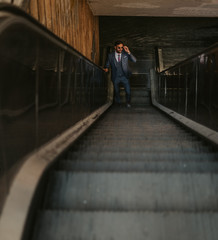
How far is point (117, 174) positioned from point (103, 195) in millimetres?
192

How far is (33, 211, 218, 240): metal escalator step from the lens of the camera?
1.57 m

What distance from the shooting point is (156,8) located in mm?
12023

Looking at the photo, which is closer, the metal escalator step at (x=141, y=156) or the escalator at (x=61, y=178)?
the escalator at (x=61, y=178)

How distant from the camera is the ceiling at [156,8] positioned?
11039 mm

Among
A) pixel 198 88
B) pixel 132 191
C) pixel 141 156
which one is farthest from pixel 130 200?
pixel 198 88

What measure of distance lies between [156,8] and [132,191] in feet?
36.8

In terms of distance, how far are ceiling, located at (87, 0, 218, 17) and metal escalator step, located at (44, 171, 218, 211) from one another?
31.7 feet

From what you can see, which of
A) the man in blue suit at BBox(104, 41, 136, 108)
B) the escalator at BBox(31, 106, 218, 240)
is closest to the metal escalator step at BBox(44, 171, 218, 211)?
the escalator at BBox(31, 106, 218, 240)

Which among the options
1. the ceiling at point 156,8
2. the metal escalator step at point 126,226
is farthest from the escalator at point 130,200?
the ceiling at point 156,8

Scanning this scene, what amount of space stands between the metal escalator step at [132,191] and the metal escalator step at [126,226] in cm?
18

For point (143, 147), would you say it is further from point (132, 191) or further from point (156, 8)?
point (156, 8)

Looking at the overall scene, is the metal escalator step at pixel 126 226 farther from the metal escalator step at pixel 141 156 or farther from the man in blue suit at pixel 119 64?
the man in blue suit at pixel 119 64

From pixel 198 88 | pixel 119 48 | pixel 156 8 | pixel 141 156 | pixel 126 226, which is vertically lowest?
pixel 126 226

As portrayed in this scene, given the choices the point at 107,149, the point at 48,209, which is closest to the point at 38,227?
the point at 48,209
